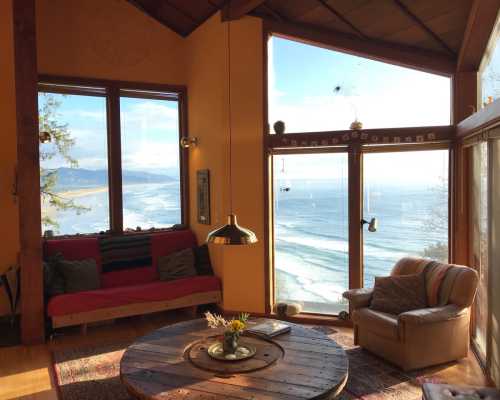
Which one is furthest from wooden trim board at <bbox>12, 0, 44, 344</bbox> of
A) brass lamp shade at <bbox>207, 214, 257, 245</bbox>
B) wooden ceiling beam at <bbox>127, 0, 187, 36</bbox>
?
brass lamp shade at <bbox>207, 214, 257, 245</bbox>

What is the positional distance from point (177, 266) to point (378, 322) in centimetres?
257

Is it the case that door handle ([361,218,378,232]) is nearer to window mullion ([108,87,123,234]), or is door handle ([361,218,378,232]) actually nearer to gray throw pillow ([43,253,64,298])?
window mullion ([108,87,123,234])

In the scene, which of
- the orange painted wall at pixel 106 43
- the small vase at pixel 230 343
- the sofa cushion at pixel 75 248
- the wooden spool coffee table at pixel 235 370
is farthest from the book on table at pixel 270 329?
the orange painted wall at pixel 106 43

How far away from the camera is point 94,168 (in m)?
5.53

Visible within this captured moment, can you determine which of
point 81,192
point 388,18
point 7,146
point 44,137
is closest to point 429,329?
point 388,18

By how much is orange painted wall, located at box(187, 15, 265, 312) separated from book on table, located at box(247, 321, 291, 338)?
69.6 inches

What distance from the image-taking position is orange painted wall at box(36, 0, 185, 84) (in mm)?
5207

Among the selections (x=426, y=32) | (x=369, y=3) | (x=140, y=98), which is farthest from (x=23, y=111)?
(x=426, y=32)

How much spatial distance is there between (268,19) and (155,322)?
3.77 meters

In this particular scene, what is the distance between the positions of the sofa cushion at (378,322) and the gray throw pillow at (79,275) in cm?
296

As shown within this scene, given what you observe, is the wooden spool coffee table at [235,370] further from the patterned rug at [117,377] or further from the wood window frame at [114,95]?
the wood window frame at [114,95]

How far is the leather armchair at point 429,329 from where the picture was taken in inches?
139

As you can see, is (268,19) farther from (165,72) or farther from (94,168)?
(94,168)

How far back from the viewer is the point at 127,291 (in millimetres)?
4762
